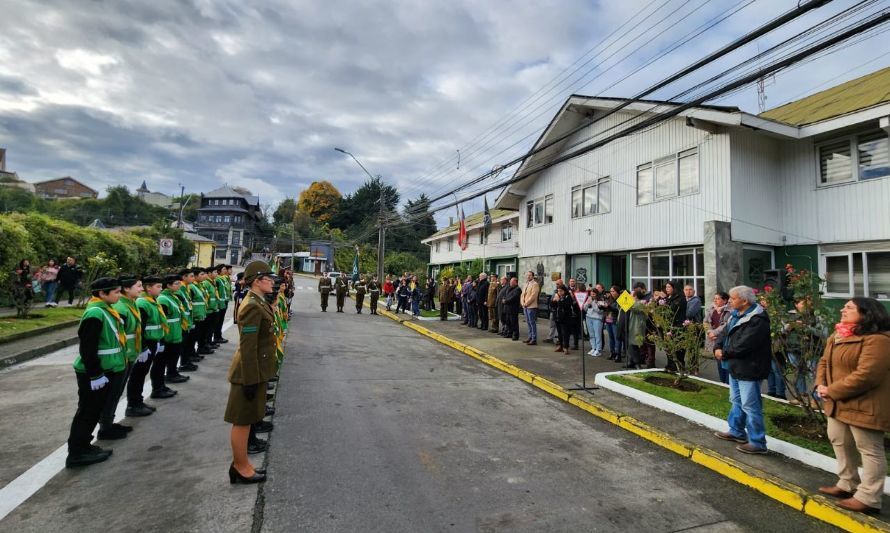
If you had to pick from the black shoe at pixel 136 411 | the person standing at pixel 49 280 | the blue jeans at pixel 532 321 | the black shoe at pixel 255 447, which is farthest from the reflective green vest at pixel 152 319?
the person standing at pixel 49 280

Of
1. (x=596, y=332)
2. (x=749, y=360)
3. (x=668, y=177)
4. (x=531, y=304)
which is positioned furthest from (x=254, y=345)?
(x=668, y=177)

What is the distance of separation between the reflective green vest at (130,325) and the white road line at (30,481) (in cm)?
105

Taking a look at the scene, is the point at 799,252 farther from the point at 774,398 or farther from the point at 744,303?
the point at 744,303

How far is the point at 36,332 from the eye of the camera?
33.6ft

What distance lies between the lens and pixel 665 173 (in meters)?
13.6

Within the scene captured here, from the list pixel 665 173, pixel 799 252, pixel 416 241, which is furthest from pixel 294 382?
pixel 416 241

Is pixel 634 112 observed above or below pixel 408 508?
above

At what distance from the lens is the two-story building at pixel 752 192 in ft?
34.5

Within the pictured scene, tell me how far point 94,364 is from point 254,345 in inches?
69.8

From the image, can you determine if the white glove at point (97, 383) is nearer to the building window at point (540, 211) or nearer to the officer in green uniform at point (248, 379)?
the officer in green uniform at point (248, 379)

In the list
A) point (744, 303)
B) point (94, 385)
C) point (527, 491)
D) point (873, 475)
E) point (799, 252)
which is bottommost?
point (527, 491)

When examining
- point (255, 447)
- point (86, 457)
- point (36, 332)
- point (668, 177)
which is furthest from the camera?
point (668, 177)

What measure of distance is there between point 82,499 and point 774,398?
8.23m

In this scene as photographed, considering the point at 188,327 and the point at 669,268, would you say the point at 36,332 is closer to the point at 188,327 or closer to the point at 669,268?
the point at 188,327
